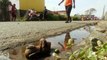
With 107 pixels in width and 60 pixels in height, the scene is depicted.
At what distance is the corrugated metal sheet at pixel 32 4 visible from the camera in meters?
30.7

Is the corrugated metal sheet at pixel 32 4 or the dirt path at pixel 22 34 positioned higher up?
the corrugated metal sheet at pixel 32 4

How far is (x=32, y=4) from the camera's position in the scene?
3222cm

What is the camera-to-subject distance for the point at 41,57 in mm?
5488

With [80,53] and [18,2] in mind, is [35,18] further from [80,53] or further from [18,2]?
[80,53]

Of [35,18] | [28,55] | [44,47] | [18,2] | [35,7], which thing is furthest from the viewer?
[35,7]

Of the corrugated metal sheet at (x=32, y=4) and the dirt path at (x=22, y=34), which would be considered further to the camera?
the corrugated metal sheet at (x=32, y=4)

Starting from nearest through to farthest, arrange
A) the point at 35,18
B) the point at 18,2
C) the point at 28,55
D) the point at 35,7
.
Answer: the point at 28,55 < the point at 35,18 < the point at 18,2 < the point at 35,7

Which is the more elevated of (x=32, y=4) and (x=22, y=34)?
(x=32, y=4)

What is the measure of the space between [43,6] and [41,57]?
1106 inches

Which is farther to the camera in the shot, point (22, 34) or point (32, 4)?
point (32, 4)

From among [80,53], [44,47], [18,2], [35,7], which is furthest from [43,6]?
[80,53]

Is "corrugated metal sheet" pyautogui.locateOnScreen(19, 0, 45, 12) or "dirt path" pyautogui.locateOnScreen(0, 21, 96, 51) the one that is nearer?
"dirt path" pyautogui.locateOnScreen(0, 21, 96, 51)

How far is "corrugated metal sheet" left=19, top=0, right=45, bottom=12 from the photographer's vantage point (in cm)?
3073

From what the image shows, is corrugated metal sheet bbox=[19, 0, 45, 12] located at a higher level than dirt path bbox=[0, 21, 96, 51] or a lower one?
higher
